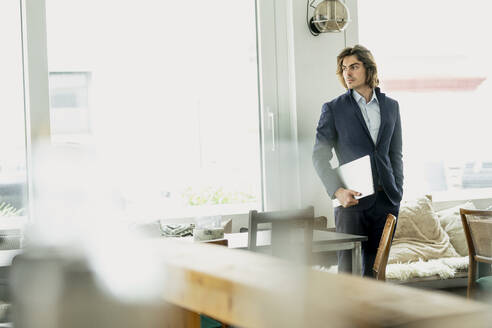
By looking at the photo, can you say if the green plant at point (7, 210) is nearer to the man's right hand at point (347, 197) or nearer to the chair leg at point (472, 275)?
the man's right hand at point (347, 197)

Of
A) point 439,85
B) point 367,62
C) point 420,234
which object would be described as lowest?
point 420,234

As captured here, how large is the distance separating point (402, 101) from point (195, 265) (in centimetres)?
483

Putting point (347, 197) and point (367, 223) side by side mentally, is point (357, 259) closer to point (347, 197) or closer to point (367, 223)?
point (367, 223)

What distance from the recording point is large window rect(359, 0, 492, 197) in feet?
17.1

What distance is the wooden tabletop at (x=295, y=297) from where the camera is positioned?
Result: 0.41 m

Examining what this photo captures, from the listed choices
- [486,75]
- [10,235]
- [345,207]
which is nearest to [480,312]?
[345,207]

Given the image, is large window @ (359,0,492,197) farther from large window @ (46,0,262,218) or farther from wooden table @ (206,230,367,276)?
wooden table @ (206,230,367,276)

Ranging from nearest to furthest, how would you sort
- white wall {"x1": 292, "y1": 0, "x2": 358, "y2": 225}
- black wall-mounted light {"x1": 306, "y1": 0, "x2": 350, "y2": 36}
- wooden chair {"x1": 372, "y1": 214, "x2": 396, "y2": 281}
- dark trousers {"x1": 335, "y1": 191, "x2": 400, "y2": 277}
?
wooden chair {"x1": 372, "y1": 214, "x2": 396, "y2": 281} < dark trousers {"x1": 335, "y1": 191, "x2": 400, "y2": 277} < black wall-mounted light {"x1": 306, "y1": 0, "x2": 350, "y2": 36} < white wall {"x1": 292, "y1": 0, "x2": 358, "y2": 225}

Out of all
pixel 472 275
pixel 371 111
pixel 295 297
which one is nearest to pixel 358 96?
pixel 371 111

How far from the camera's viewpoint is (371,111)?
10.4 feet

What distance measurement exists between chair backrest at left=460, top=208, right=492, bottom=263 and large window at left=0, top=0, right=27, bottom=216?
2.63 meters

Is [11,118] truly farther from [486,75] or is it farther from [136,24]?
[486,75]

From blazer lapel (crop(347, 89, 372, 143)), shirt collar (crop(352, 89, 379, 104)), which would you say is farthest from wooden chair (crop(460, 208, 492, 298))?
shirt collar (crop(352, 89, 379, 104))

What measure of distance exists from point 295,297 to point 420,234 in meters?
4.22
